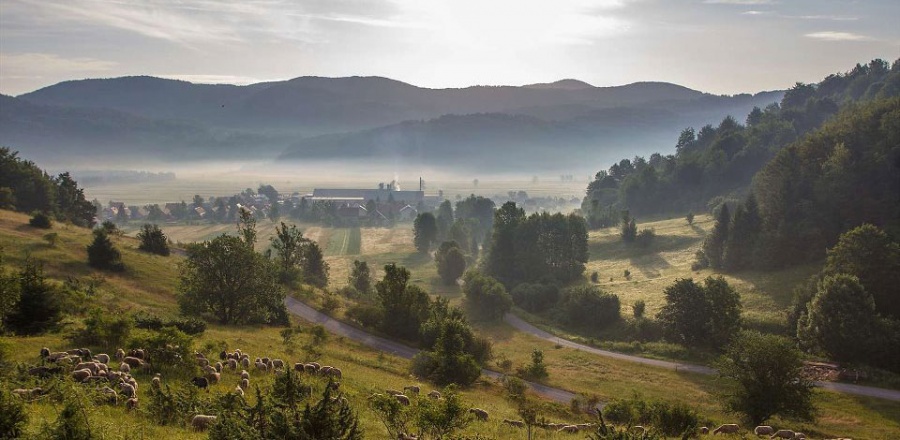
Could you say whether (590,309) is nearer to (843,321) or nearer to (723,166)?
(843,321)

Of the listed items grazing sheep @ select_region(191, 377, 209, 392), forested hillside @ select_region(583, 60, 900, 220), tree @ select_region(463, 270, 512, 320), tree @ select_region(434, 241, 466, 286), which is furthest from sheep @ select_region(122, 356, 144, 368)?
forested hillside @ select_region(583, 60, 900, 220)

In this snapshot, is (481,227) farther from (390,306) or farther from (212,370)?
(212,370)

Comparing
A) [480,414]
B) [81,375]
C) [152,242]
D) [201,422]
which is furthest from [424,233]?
[201,422]

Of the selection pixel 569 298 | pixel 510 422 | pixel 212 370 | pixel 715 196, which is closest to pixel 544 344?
pixel 569 298

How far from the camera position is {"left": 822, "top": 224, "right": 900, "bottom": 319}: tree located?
64312mm

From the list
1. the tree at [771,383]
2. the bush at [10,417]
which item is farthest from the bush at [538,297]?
the bush at [10,417]

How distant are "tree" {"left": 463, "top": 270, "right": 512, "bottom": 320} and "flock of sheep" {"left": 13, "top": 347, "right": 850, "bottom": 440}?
57259 millimetres

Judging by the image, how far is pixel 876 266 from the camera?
65.1 m

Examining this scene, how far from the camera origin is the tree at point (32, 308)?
100ft

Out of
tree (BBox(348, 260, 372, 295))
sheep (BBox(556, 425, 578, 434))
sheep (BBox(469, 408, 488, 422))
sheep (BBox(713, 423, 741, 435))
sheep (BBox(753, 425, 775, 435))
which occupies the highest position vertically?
sheep (BBox(469, 408, 488, 422))

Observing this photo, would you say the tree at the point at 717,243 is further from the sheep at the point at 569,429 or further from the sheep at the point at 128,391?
the sheep at the point at 128,391

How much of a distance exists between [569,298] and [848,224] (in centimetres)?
4770

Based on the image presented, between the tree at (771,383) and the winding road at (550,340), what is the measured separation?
48.2 ft

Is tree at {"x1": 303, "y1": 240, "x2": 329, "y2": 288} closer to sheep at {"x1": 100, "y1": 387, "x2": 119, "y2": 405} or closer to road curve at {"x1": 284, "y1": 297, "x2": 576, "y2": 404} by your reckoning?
road curve at {"x1": 284, "y1": 297, "x2": 576, "y2": 404}
